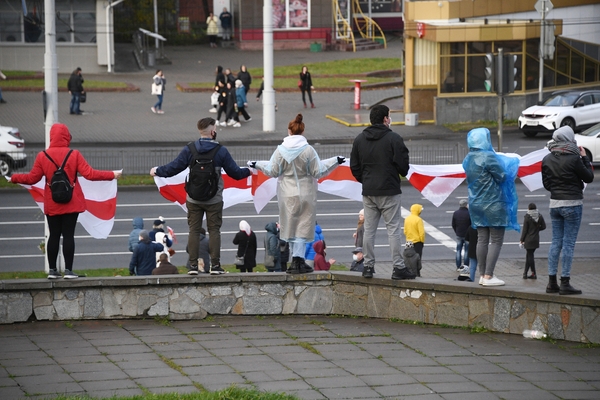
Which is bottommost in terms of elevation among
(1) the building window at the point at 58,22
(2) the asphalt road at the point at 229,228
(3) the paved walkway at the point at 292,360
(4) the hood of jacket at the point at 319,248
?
(2) the asphalt road at the point at 229,228

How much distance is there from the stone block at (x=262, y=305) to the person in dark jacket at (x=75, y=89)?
87.3 feet

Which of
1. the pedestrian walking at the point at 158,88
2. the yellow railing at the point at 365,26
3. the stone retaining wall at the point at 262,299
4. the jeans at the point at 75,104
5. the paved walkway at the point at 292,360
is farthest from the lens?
the yellow railing at the point at 365,26

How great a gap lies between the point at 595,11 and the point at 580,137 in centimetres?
1488

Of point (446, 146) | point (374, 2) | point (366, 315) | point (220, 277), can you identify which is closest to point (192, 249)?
point (220, 277)

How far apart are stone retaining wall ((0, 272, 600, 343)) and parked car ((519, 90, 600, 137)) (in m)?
23.2

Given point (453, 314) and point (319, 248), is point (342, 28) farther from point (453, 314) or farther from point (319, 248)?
point (453, 314)

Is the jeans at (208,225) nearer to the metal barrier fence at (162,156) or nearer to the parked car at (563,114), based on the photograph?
the metal barrier fence at (162,156)

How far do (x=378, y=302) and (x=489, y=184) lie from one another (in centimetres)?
171

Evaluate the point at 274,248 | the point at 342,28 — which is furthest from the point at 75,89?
the point at 342,28

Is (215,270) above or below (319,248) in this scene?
above

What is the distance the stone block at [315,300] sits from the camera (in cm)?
1041

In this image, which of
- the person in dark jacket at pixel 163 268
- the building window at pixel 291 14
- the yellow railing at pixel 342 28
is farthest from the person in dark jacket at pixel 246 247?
the building window at pixel 291 14

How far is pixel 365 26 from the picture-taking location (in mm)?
58938

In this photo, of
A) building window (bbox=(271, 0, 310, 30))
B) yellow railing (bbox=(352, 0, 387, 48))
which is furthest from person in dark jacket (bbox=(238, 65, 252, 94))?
yellow railing (bbox=(352, 0, 387, 48))
